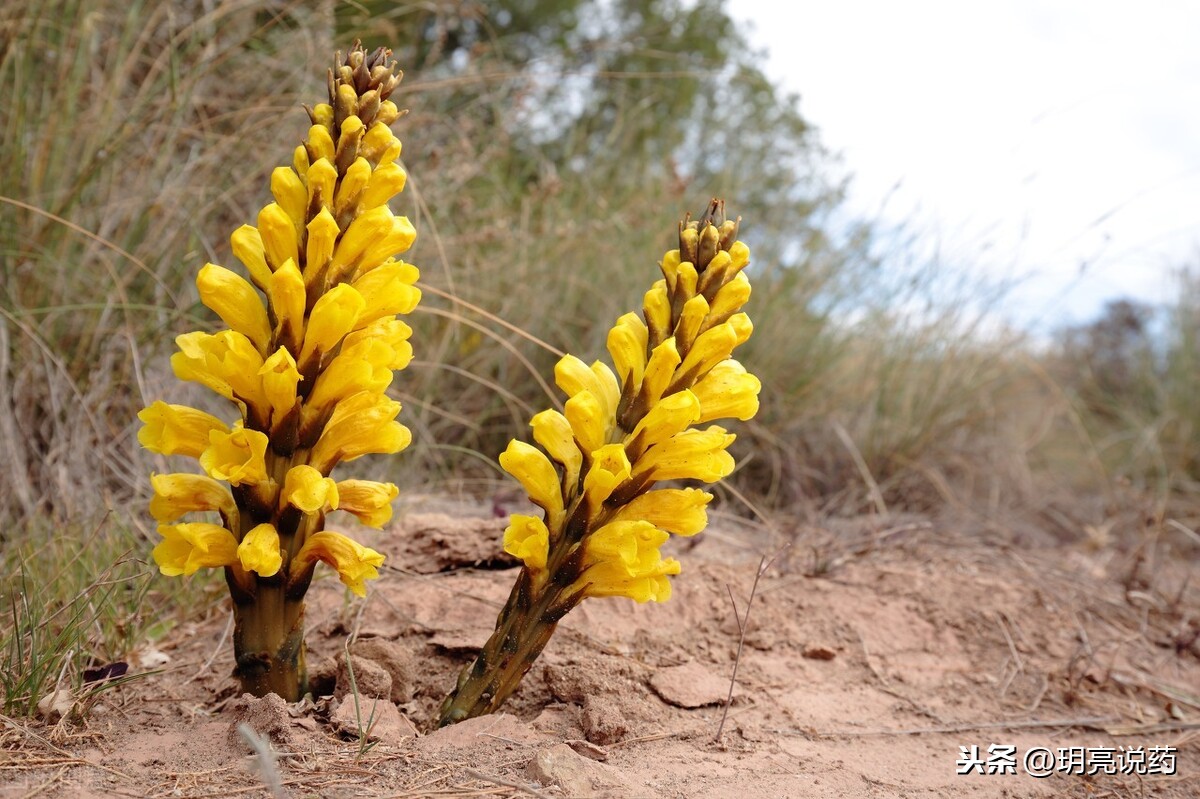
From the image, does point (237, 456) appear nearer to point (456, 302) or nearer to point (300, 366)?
point (300, 366)

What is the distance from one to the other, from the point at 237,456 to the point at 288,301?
0.29 metres

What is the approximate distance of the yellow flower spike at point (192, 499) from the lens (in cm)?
171

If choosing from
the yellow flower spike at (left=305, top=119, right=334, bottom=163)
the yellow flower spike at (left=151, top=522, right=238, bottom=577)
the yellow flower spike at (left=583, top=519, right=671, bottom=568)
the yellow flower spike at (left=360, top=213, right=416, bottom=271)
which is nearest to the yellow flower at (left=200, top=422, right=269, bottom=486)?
the yellow flower spike at (left=151, top=522, right=238, bottom=577)

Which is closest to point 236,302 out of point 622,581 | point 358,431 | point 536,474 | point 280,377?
point 280,377

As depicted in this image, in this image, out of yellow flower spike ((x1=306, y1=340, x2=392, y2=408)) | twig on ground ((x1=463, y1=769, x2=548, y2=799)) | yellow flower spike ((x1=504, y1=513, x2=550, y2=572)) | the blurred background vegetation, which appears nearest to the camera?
twig on ground ((x1=463, y1=769, x2=548, y2=799))

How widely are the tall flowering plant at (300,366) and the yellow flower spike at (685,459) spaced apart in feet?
1.47

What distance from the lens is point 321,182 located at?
1628mm

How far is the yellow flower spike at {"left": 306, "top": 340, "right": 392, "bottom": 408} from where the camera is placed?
5.31ft

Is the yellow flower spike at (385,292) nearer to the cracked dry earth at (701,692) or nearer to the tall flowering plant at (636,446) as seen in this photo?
the tall flowering plant at (636,446)

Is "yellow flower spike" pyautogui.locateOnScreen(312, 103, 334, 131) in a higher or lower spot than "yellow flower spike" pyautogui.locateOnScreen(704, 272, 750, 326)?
higher

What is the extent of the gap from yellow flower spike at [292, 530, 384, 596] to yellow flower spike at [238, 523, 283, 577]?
84mm

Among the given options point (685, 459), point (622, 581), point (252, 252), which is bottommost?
point (622, 581)

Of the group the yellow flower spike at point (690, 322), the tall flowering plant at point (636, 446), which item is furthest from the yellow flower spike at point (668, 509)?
the yellow flower spike at point (690, 322)

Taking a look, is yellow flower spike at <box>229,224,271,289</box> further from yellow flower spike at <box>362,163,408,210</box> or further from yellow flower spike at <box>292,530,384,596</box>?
yellow flower spike at <box>292,530,384,596</box>
